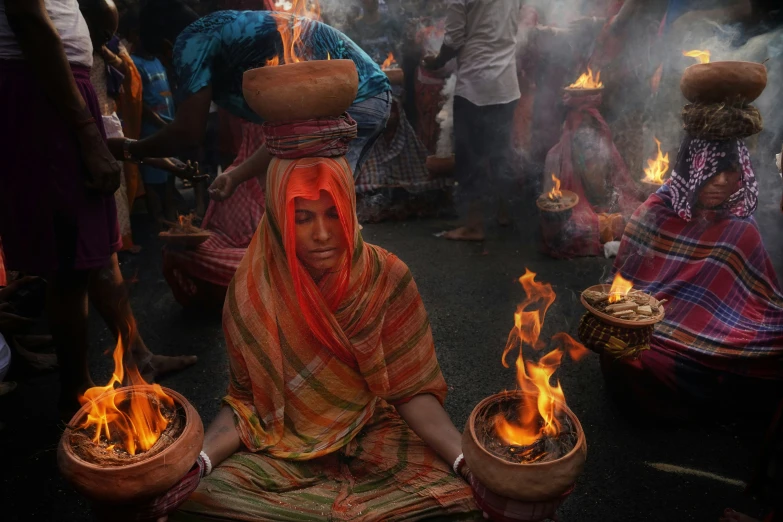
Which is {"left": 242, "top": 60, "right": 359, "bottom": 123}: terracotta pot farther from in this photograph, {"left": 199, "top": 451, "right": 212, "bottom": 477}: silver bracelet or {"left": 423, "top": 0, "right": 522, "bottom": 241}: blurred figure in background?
{"left": 423, "top": 0, "right": 522, "bottom": 241}: blurred figure in background

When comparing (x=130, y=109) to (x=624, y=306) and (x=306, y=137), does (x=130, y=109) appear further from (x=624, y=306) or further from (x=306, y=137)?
(x=624, y=306)

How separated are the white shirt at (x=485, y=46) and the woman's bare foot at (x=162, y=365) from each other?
4184 mm

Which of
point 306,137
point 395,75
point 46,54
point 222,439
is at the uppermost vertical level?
point 46,54

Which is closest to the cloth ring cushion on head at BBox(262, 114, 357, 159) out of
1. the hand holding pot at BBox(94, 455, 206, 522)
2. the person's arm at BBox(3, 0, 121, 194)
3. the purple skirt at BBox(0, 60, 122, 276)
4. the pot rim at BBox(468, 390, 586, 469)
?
the pot rim at BBox(468, 390, 586, 469)

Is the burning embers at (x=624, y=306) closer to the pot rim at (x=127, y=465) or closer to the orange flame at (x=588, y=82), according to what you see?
the pot rim at (x=127, y=465)

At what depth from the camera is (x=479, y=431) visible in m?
1.93

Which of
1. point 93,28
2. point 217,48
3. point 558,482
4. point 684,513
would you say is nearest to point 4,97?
point 217,48

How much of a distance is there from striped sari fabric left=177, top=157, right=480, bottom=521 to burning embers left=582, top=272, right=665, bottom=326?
121 cm

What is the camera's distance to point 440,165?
7.85m

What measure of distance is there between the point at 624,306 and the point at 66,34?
11.0ft

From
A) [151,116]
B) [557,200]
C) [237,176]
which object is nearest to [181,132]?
[237,176]

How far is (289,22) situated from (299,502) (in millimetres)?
2830

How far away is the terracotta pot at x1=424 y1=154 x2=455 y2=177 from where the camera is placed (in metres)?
7.86

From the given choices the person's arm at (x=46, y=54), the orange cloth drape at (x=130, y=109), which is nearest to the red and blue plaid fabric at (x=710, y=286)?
the person's arm at (x=46, y=54)
